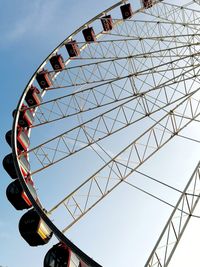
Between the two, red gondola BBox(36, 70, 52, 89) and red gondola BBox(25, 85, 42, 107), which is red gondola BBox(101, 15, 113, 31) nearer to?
red gondola BBox(36, 70, 52, 89)

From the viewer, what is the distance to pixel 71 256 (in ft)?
40.0

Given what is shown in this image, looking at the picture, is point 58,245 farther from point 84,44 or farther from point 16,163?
point 84,44

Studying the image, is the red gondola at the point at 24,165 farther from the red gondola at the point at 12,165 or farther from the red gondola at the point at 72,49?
the red gondola at the point at 72,49

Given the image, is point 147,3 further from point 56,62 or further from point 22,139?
point 22,139

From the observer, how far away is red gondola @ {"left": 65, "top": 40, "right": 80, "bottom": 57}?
23373 mm

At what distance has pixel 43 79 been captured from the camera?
22.3 meters

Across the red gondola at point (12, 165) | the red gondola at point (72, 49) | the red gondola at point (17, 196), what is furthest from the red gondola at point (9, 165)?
the red gondola at point (72, 49)

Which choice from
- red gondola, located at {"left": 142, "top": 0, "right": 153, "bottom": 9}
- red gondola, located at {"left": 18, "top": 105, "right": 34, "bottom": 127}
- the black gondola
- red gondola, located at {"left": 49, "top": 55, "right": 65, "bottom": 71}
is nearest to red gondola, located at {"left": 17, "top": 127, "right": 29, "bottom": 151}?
red gondola, located at {"left": 18, "top": 105, "right": 34, "bottom": 127}

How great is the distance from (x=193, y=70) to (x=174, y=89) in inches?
50.1

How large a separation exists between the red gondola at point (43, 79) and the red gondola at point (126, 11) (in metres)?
6.97

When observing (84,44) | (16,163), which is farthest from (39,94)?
(16,163)

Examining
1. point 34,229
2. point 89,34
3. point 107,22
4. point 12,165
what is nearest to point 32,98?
point 12,165

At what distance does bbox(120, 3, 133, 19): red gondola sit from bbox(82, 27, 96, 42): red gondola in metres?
2.62

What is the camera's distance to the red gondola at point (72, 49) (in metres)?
23.4
